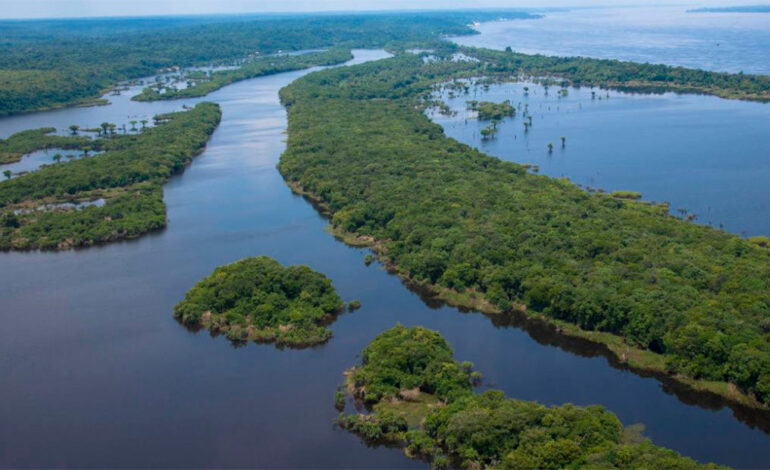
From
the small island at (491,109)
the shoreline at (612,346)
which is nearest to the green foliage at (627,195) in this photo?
the shoreline at (612,346)

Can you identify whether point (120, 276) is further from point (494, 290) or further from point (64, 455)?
point (494, 290)

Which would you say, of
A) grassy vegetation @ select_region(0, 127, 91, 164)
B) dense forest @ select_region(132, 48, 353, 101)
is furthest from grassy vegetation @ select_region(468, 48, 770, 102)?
grassy vegetation @ select_region(0, 127, 91, 164)

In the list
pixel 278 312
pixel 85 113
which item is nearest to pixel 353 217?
pixel 278 312

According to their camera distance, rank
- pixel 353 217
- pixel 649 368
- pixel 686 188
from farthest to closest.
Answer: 1. pixel 686 188
2. pixel 353 217
3. pixel 649 368

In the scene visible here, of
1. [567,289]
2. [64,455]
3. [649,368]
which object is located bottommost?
[64,455]

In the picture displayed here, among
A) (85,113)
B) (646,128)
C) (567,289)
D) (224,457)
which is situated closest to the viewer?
(224,457)

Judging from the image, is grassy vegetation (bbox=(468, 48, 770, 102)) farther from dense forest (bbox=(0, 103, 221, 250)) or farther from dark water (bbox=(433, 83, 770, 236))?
dense forest (bbox=(0, 103, 221, 250))
